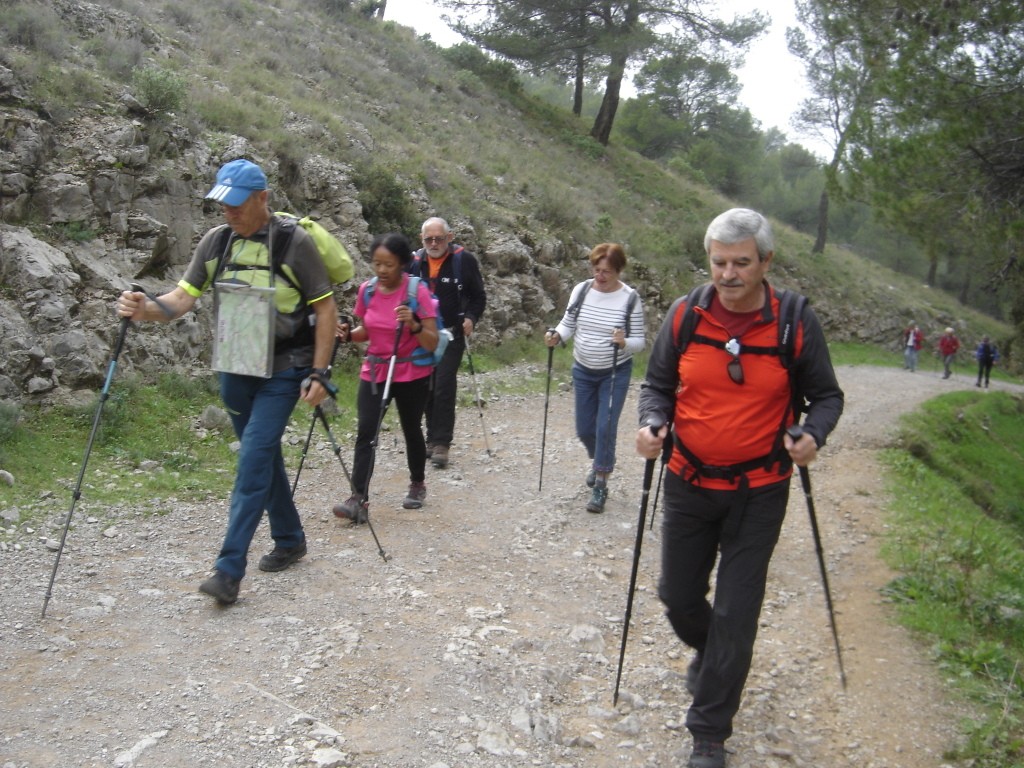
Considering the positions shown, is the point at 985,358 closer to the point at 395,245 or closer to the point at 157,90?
the point at 157,90

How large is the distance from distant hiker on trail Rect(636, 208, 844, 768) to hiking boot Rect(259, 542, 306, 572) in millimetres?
2644

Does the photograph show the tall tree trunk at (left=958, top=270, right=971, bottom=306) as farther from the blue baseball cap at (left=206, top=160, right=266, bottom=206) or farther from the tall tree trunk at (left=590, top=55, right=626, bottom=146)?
the blue baseball cap at (left=206, top=160, right=266, bottom=206)

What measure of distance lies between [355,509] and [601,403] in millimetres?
2166

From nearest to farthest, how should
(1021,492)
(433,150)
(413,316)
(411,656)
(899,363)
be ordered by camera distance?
(411,656)
(413,316)
(1021,492)
(433,150)
(899,363)

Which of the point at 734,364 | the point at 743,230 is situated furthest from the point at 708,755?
the point at 743,230

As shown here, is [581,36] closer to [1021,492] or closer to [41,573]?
[1021,492]

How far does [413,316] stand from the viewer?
627 centimetres

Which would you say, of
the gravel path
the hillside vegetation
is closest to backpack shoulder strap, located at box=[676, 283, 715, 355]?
the gravel path

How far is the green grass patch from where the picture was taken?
4520 mm

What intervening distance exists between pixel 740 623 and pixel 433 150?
17.4 m

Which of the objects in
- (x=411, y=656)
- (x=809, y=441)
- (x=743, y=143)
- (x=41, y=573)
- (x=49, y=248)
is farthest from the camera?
(x=743, y=143)

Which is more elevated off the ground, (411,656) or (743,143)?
(743,143)

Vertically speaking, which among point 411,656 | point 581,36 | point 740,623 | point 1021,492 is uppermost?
point 581,36

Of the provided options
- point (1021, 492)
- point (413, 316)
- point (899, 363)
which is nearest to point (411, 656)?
point (413, 316)
